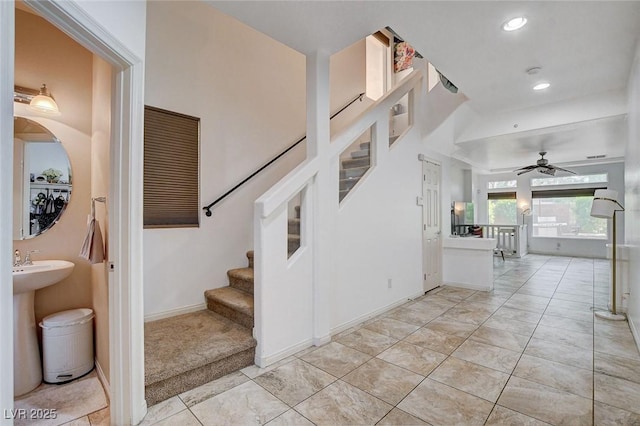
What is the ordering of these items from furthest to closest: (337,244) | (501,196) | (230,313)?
(501,196), (337,244), (230,313)

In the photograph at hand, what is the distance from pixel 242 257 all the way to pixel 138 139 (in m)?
2.23

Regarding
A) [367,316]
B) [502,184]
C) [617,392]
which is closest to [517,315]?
[617,392]

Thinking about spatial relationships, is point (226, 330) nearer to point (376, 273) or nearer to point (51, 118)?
point (376, 273)

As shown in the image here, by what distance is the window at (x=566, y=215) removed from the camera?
8734 mm

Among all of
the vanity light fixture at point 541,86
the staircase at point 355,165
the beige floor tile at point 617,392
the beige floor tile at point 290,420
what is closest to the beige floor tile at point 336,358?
the beige floor tile at point 290,420

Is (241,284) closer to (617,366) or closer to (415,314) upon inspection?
(415,314)

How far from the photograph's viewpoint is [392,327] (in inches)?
130

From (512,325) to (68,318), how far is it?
14.4 ft

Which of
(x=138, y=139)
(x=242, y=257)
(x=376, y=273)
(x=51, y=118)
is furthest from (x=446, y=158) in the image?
(x=51, y=118)

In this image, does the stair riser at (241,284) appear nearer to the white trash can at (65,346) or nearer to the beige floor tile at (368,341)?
the beige floor tile at (368,341)

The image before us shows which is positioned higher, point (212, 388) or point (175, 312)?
point (175, 312)

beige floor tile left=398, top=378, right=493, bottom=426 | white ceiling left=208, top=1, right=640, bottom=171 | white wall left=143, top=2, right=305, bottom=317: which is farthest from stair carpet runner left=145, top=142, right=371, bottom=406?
white ceiling left=208, top=1, right=640, bottom=171

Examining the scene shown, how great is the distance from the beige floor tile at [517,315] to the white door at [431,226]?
1.15 m

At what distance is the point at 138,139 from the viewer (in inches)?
70.1
